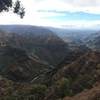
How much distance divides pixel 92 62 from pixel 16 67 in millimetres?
54984

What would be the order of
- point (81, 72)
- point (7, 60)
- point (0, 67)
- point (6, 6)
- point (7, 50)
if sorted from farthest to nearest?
point (7, 50), point (7, 60), point (0, 67), point (81, 72), point (6, 6)

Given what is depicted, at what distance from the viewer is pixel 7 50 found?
167375 mm

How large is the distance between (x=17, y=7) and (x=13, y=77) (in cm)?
9233

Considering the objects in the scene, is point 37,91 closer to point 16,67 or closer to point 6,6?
point 6,6

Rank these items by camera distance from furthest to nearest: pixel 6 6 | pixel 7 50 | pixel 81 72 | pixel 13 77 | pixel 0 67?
1. pixel 7 50
2. pixel 0 67
3. pixel 13 77
4. pixel 81 72
5. pixel 6 6

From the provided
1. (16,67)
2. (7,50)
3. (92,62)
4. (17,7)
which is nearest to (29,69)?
(16,67)

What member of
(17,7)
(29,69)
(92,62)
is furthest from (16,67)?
(17,7)

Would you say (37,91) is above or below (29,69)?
above

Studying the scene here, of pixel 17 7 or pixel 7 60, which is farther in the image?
pixel 7 60

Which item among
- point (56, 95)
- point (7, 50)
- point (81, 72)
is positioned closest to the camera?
point (56, 95)

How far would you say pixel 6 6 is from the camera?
29078mm

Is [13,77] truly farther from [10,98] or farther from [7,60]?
[10,98]

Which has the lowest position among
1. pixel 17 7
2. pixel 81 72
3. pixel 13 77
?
pixel 13 77

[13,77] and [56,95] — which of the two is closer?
[56,95]
